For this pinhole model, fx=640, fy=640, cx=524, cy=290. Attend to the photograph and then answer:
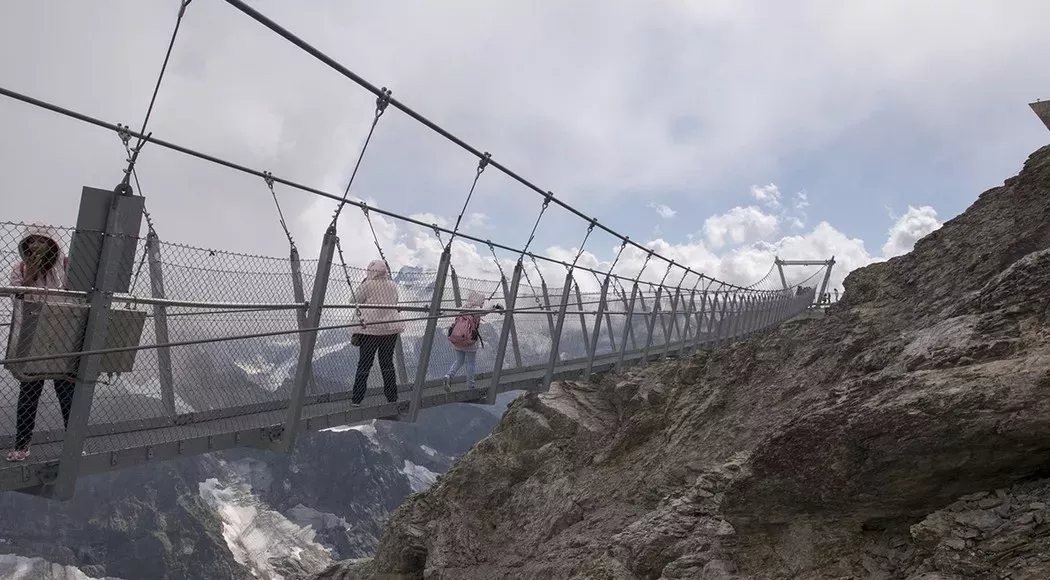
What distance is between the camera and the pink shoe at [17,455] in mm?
3611

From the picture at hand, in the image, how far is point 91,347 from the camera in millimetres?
3654

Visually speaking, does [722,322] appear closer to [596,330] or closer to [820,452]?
[596,330]

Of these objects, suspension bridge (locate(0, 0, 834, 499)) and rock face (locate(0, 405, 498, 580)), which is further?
rock face (locate(0, 405, 498, 580))

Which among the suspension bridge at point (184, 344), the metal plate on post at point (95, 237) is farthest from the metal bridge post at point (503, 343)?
the metal plate on post at point (95, 237)

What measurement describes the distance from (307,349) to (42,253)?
1.88 metres

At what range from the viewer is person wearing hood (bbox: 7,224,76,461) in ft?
11.8

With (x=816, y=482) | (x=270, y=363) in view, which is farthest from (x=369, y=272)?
(x=816, y=482)

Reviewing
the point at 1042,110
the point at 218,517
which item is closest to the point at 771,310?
the point at 1042,110

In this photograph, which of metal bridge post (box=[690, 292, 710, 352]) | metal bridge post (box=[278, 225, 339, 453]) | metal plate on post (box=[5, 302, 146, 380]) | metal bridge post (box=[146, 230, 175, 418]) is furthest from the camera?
metal bridge post (box=[690, 292, 710, 352])

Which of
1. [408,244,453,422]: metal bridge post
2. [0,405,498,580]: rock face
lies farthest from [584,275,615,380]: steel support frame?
[0,405,498,580]: rock face

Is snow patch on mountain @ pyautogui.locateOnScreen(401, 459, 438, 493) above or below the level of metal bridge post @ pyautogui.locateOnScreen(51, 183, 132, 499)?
below

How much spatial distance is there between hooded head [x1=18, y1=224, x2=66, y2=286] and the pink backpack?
14.8ft

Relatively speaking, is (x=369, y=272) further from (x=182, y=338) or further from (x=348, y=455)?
(x=348, y=455)

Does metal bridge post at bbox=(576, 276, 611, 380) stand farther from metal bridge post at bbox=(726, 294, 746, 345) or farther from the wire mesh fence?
metal bridge post at bbox=(726, 294, 746, 345)
